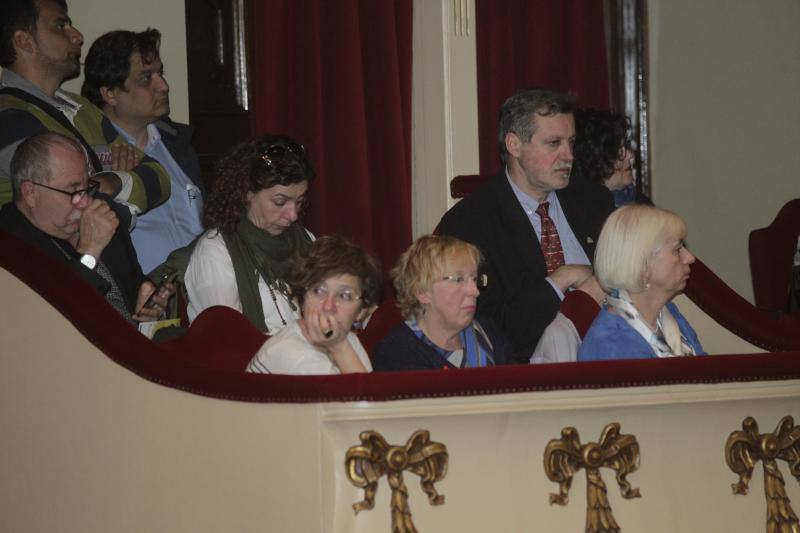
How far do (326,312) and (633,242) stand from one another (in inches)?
27.8

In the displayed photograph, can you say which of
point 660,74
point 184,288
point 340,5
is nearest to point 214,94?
point 340,5

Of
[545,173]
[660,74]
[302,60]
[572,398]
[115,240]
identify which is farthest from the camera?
[660,74]

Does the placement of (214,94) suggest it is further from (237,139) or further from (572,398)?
(572,398)

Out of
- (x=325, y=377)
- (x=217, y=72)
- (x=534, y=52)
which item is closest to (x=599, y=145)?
(x=534, y=52)

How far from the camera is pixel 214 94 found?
13.4ft

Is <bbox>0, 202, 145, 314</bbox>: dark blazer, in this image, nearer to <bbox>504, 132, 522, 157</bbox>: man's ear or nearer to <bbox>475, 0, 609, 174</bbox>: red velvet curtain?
<bbox>504, 132, 522, 157</bbox>: man's ear

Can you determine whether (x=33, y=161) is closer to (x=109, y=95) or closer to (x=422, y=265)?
(x=109, y=95)

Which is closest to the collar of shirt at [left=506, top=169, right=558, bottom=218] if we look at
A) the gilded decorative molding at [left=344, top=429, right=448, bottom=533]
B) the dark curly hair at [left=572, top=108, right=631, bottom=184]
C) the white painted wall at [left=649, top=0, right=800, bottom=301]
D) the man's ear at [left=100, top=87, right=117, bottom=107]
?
the dark curly hair at [left=572, top=108, right=631, bottom=184]

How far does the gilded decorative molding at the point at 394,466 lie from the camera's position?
2.09 meters

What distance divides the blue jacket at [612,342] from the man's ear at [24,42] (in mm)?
1756

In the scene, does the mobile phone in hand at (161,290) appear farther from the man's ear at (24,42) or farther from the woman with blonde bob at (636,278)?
the woman with blonde bob at (636,278)

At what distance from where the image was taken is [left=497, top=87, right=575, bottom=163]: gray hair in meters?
3.33

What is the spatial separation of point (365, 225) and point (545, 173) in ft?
3.25

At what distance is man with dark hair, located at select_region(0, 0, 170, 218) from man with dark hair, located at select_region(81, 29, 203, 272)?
0.10 m
